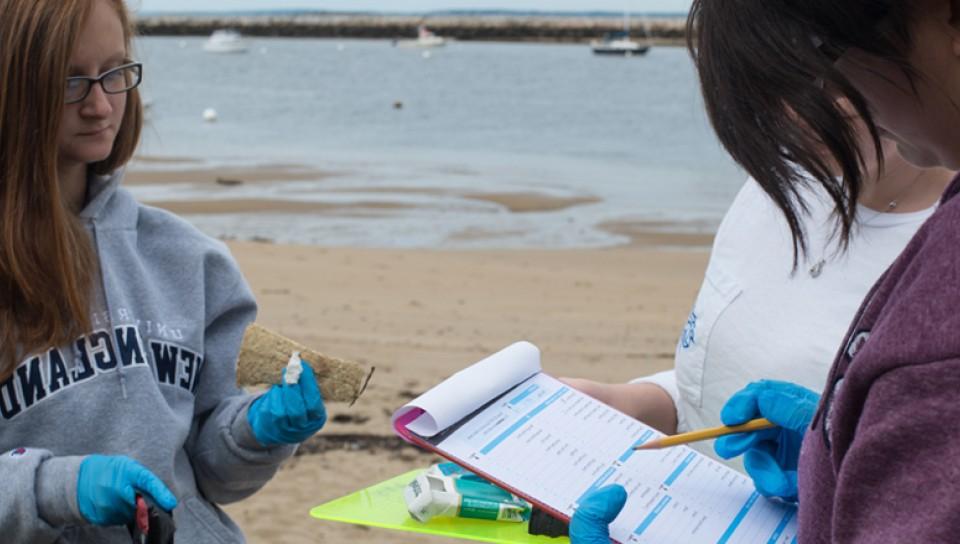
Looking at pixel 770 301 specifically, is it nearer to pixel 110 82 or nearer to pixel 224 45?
pixel 110 82

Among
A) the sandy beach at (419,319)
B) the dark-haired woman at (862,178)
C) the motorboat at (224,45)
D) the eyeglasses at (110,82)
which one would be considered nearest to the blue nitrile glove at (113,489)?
the eyeglasses at (110,82)

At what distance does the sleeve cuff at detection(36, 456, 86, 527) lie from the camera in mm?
1786

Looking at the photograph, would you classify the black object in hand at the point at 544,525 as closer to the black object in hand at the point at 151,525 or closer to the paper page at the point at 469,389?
the paper page at the point at 469,389

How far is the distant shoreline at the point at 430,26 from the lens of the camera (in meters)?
91.9

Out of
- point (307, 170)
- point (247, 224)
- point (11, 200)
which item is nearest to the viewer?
point (11, 200)

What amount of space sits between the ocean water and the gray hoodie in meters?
0.87

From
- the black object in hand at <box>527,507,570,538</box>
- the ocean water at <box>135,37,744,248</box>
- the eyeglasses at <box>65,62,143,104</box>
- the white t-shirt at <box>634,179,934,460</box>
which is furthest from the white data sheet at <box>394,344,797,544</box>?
the eyeglasses at <box>65,62,143,104</box>

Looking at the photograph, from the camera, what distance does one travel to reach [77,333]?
6.43 ft

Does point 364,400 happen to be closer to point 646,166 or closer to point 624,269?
point 624,269

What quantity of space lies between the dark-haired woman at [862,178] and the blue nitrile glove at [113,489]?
42.8 inches

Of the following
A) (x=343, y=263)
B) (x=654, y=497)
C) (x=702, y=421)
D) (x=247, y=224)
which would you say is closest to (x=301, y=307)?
(x=343, y=263)

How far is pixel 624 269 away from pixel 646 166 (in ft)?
34.2

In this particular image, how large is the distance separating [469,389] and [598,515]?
38 centimetres

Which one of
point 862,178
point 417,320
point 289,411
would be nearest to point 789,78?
point 862,178
